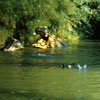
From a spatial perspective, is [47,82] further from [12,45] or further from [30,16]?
[30,16]

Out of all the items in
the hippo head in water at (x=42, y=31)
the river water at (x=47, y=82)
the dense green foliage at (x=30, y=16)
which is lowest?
the river water at (x=47, y=82)

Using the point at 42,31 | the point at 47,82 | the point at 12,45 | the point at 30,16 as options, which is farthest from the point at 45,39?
the point at 47,82

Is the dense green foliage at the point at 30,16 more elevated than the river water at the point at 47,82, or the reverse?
the dense green foliage at the point at 30,16

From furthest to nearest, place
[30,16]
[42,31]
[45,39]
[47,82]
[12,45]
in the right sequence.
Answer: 1. [30,16]
2. [45,39]
3. [42,31]
4. [12,45]
5. [47,82]

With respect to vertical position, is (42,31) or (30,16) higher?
(30,16)

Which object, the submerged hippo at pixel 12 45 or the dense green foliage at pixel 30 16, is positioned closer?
the submerged hippo at pixel 12 45

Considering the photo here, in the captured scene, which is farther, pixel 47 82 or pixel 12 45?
pixel 12 45

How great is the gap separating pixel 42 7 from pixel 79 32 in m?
12.2

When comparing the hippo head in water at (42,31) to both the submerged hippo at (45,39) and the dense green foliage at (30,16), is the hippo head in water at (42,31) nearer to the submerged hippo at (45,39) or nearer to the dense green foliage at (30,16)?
the submerged hippo at (45,39)

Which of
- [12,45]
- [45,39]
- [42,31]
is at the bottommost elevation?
[12,45]

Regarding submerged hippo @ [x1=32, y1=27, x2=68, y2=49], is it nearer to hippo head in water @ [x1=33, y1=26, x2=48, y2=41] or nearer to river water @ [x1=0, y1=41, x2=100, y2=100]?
hippo head in water @ [x1=33, y1=26, x2=48, y2=41]

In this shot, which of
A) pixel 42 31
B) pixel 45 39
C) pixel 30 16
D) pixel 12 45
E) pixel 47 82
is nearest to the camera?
pixel 47 82

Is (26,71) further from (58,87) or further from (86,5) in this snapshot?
(86,5)

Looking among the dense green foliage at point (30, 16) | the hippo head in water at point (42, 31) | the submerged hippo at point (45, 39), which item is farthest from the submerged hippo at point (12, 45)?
the dense green foliage at point (30, 16)
